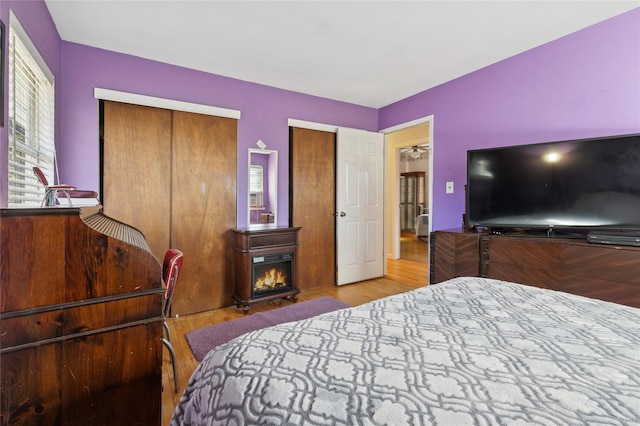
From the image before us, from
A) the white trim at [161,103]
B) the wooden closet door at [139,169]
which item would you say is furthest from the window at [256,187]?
the wooden closet door at [139,169]

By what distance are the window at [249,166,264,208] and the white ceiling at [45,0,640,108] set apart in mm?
1070

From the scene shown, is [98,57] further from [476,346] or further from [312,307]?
[476,346]

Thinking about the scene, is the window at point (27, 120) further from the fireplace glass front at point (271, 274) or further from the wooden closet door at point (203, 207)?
the fireplace glass front at point (271, 274)

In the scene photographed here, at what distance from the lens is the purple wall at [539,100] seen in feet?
7.25

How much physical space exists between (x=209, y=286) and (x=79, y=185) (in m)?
1.52

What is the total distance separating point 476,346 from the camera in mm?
835

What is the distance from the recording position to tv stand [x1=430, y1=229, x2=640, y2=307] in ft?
6.21

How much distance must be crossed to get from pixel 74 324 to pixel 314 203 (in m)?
3.00

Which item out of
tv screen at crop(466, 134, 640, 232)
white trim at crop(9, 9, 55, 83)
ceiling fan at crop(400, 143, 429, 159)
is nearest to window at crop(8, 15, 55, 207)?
white trim at crop(9, 9, 55, 83)

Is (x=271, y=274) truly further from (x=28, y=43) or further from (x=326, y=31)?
(x=28, y=43)

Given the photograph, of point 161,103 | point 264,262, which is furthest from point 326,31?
point 264,262

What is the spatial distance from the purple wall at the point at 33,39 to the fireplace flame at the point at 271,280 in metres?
2.15

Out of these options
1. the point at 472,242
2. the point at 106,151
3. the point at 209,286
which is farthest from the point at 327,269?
the point at 106,151

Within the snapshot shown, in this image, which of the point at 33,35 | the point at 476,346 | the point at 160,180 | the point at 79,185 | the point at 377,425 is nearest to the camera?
the point at 377,425
